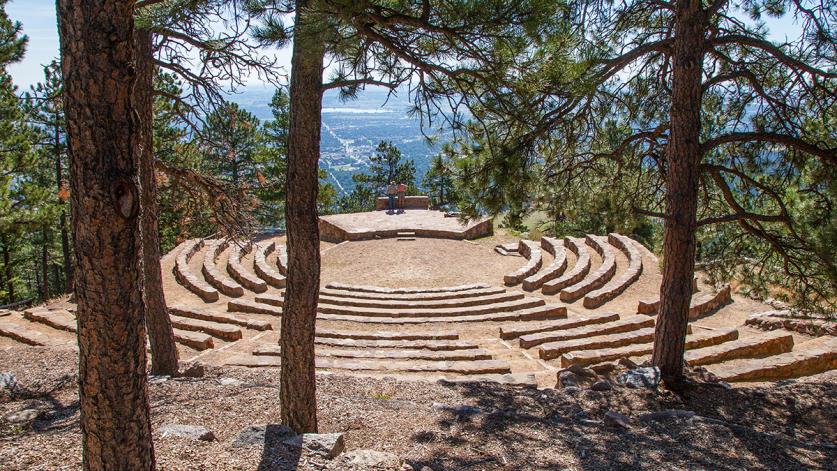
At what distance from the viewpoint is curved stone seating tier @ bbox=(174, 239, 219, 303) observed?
16000mm

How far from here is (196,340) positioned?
12.3 metres

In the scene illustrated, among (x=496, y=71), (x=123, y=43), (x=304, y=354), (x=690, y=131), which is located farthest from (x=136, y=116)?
(x=690, y=131)

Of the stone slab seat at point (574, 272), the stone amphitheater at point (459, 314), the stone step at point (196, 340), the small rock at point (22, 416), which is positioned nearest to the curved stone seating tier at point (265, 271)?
the stone amphitheater at point (459, 314)

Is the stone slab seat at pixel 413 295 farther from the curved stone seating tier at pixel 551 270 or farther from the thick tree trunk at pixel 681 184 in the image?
the thick tree trunk at pixel 681 184

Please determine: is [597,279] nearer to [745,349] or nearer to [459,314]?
[459,314]

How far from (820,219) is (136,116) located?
8.81 metres

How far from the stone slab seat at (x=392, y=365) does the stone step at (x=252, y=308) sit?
145 inches

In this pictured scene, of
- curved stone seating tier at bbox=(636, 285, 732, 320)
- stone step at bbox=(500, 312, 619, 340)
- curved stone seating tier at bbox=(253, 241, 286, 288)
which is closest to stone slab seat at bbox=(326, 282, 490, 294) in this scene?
curved stone seating tier at bbox=(253, 241, 286, 288)

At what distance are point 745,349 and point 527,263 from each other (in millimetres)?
8646

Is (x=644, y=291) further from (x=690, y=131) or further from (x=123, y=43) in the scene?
(x=123, y=43)

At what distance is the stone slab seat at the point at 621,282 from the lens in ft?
51.7

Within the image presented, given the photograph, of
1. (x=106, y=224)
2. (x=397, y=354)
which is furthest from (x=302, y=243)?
(x=397, y=354)

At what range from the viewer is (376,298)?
1628cm

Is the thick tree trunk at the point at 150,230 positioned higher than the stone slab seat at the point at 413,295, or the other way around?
the thick tree trunk at the point at 150,230
